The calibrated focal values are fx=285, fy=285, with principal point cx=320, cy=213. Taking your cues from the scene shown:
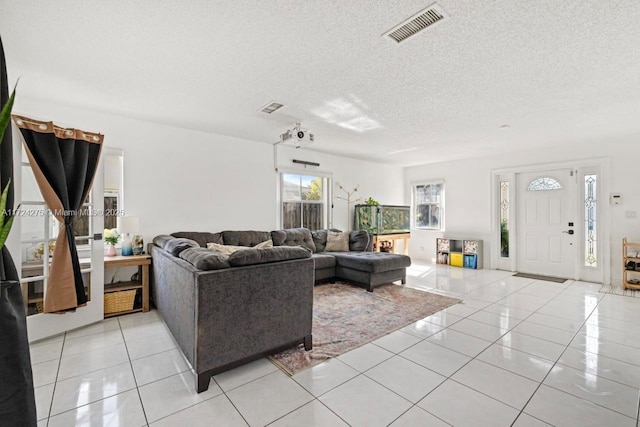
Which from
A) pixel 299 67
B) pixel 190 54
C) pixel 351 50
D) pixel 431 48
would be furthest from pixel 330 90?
pixel 190 54

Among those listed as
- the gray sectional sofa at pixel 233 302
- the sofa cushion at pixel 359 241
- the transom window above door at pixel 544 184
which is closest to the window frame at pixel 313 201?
the sofa cushion at pixel 359 241

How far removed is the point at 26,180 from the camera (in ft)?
9.06

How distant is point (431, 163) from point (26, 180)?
7.09 m

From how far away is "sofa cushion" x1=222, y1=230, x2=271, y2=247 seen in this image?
14.3 ft

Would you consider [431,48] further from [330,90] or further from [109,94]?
[109,94]

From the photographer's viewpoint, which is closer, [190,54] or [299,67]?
[190,54]

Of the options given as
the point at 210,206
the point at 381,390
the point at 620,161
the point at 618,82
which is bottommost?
the point at 381,390

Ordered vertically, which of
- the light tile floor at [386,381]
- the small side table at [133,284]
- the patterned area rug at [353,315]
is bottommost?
the light tile floor at [386,381]

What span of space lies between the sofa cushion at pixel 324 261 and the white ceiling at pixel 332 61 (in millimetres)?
2031

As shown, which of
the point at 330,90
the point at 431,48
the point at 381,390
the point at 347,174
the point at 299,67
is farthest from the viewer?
the point at 347,174

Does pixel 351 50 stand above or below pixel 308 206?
above

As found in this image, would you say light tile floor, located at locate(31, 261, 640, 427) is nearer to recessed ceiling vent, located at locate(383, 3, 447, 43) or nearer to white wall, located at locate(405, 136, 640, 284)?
white wall, located at locate(405, 136, 640, 284)

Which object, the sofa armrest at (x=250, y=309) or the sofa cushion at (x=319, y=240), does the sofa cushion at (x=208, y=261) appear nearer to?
the sofa armrest at (x=250, y=309)

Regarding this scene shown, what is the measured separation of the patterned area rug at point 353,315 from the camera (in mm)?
2379
